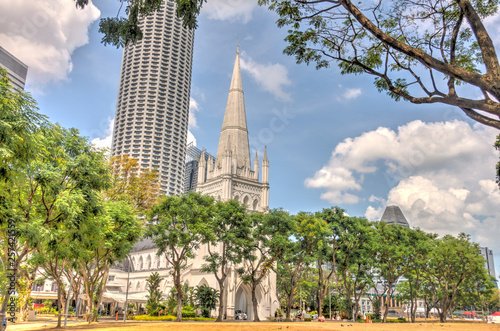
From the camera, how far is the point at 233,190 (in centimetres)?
8038

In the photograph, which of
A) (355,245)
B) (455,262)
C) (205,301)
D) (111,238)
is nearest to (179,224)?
(111,238)

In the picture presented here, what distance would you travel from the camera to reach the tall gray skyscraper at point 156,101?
152750mm

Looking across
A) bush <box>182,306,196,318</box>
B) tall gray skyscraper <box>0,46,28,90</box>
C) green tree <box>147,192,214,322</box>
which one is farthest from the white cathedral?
tall gray skyscraper <box>0,46,28,90</box>

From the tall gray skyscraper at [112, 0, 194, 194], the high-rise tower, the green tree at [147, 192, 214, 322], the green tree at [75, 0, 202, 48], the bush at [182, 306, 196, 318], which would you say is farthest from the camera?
the tall gray skyscraper at [112, 0, 194, 194]

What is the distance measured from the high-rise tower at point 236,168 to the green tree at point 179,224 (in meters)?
34.9

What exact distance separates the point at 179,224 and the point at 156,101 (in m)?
118

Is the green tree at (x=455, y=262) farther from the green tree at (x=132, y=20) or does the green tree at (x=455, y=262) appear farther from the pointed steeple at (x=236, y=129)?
the green tree at (x=132, y=20)

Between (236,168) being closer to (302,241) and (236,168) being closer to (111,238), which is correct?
(302,241)

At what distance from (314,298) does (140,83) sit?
A: 98065 millimetres

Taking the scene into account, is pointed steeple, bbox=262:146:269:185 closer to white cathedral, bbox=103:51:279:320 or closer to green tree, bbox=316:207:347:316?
white cathedral, bbox=103:51:279:320

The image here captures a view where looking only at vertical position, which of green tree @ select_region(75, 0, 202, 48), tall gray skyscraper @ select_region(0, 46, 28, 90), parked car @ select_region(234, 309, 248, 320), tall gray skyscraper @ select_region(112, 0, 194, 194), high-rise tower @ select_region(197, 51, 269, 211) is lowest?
parked car @ select_region(234, 309, 248, 320)

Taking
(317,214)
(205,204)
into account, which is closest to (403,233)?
(317,214)

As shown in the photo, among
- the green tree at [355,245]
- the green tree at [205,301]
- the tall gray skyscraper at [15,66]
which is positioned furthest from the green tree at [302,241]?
the tall gray skyscraper at [15,66]

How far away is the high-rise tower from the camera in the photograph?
80688mm
